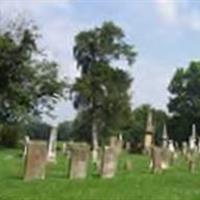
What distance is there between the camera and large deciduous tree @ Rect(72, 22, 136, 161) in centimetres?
8788

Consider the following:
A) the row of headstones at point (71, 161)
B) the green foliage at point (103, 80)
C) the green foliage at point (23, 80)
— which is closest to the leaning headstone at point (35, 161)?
the row of headstones at point (71, 161)

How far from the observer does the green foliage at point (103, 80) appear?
8788cm

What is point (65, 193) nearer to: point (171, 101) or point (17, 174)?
point (17, 174)

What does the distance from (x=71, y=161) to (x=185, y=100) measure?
318ft

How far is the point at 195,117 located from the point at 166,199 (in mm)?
100518

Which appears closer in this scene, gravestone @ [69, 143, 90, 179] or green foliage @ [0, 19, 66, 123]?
gravestone @ [69, 143, 90, 179]

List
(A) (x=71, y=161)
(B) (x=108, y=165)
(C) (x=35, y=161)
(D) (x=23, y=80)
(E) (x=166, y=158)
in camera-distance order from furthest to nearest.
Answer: (D) (x=23, y=80)
(E) (x=166, y=158)
(B) (x=108, y=165)
(A) (x=71, y=161)
(C) (x=35, y=161)

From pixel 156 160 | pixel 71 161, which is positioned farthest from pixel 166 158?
pixel 71 161

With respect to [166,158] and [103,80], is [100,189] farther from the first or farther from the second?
[103,80]

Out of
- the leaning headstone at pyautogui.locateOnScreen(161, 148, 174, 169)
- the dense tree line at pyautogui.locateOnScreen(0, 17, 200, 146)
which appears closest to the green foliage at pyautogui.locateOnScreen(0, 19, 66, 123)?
the dense tree line at pyautogui.locateOnScreen(0, 17, 200, 146)

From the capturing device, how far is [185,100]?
12281cm

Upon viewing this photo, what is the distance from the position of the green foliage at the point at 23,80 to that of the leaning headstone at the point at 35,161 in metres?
36.9

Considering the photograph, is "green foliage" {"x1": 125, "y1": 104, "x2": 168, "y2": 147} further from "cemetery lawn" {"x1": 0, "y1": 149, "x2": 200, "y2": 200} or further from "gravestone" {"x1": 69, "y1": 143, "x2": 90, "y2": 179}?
"cemetery lawn" {"x1": 0, "y1": 149, "x2": 200, "y2": 200}

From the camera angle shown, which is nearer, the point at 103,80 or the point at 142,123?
the point at 103,80
